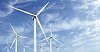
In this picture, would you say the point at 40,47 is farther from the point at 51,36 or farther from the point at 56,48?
the point at 51,36

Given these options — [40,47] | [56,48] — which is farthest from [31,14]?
[40,47]

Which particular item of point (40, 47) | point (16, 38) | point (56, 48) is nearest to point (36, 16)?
point (16, 38)

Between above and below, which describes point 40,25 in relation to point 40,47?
below

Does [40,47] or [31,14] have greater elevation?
[40,47]

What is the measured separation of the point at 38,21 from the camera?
62.4 m

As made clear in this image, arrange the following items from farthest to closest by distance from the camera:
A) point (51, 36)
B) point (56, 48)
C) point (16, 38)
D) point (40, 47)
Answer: point (40, 47), point (56, 48), point (51, 36), point (16, 38)

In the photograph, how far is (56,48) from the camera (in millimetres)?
110062

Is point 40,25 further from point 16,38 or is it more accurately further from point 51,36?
point 51,36

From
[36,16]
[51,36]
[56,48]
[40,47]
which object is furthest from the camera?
[40,47]

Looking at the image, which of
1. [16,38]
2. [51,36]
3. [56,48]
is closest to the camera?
[16,38]

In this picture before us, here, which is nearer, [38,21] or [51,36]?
[38,21]

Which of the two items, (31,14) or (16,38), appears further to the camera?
(16,38)

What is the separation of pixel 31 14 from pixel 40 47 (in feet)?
235

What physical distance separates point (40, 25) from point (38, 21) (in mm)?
1371
